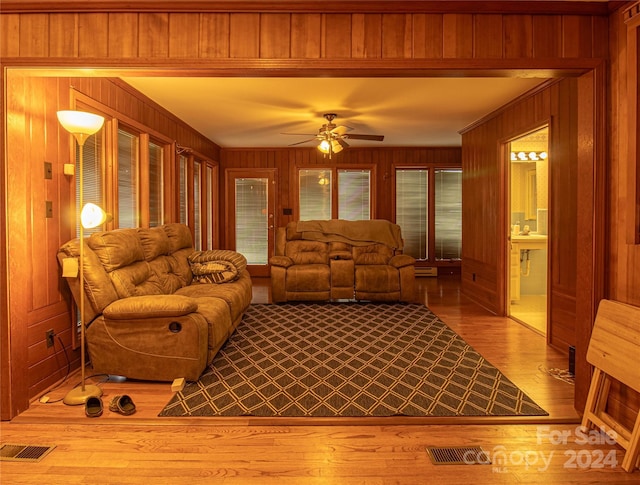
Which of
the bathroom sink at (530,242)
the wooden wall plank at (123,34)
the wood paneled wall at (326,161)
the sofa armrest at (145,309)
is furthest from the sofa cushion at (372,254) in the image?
the wooden wall plank at (123,34)

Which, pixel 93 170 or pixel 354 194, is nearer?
pixel 93 170

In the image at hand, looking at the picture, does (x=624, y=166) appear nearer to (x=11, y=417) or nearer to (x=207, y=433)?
(x=207, y=433)

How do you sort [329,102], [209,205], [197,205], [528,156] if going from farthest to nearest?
[209,205] < [197,205] < [528,156] < [329,102]

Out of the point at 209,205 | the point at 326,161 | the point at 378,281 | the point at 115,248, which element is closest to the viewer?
the point at 115,248

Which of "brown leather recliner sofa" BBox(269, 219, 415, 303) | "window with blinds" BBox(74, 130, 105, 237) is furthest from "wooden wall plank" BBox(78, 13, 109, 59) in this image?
"brown leather recliner sofa" BBox(269, 219, 415, 303)

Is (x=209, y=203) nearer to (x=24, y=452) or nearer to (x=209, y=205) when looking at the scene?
(x=209, y=205)

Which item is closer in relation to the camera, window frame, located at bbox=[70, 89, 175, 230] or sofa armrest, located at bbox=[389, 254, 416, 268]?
window frame, located at bbox=[70, 89, 175, 230]

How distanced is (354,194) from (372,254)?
2.42m

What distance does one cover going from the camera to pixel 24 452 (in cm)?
204

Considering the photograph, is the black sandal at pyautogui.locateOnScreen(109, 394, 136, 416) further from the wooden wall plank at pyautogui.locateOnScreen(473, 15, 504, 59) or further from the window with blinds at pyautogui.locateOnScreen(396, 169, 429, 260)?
the window with blinds at pyautogui.locateOnScreen(396, 169, 429, 260)

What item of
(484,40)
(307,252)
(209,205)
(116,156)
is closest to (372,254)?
(307,252)

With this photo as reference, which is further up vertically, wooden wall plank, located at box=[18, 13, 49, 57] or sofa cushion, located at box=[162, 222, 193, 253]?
wooden wall plank, located at box=[18, 13, 49, 57]

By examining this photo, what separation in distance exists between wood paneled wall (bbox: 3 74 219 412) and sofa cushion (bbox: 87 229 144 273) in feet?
0.74

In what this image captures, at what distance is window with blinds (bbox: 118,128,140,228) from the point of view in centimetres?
399
